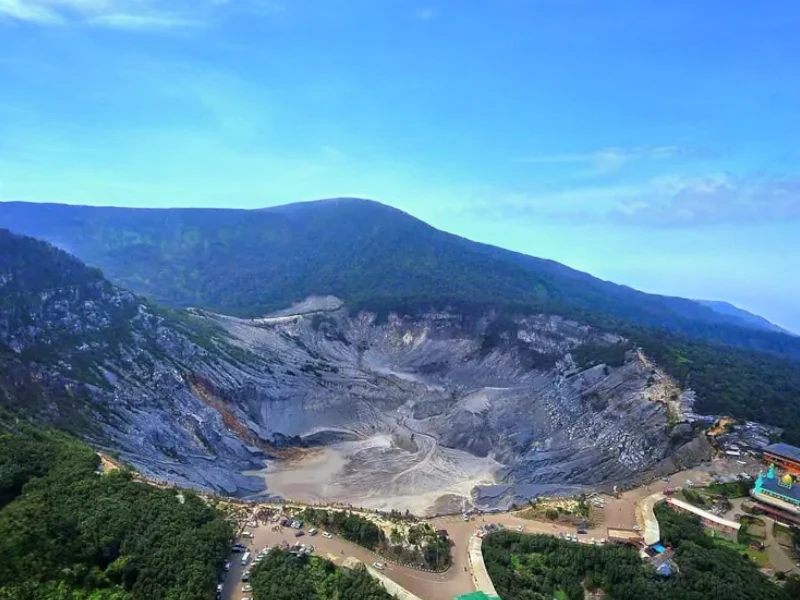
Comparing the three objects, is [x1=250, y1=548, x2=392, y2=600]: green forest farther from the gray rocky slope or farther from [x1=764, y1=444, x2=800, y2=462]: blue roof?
[x1=764, y1=444, x2=800, y2=462]: blue roof

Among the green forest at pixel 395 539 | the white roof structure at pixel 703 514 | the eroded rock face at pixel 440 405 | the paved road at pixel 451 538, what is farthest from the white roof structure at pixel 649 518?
the eroded rock face at pixel 440 405

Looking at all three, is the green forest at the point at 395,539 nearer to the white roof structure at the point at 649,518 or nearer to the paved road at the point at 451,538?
the paved road at the point at 451,538

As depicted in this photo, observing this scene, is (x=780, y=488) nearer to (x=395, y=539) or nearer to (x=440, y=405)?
(x=395, y=539)

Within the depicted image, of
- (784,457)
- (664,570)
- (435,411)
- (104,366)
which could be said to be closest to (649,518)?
(664,570)

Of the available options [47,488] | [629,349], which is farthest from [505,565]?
[629,349]

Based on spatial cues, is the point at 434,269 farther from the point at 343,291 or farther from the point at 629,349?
the point at 629,349

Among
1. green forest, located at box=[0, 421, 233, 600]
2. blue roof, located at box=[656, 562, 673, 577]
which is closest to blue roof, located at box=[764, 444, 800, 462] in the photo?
blue roof, located at box=[656, 562, 673, 577]
